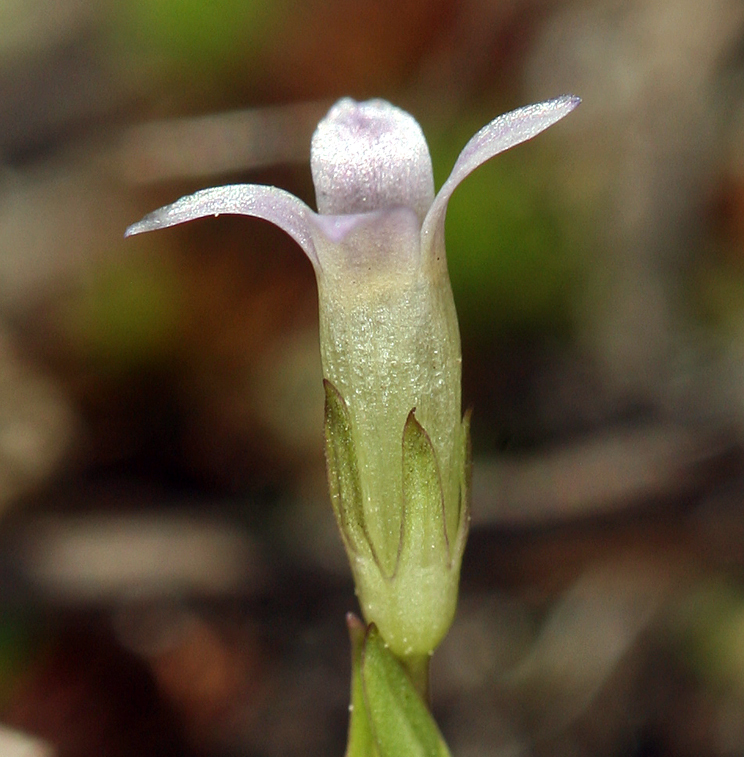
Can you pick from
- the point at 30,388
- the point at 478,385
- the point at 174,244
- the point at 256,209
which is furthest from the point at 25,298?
the point at 256,209

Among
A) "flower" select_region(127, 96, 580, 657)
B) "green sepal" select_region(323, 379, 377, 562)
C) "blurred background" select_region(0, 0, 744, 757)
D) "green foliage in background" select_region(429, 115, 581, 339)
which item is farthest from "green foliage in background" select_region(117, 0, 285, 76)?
"green sepal" select_region(323, 379, 377, 562)

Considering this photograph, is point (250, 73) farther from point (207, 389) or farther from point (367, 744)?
point (367, 744)

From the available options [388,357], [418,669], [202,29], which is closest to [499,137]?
[388,357]

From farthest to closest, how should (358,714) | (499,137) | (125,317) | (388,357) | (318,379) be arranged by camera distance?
1. (318,379)
2. (125,317)
3. (358,714)
4. (388,357)
5. (499,137)

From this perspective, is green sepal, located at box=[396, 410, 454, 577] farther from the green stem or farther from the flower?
the green stem

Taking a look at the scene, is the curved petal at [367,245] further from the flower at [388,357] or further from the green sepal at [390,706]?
the green sepal at [390,706]

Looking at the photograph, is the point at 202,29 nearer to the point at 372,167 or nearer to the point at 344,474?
the point at 372,167

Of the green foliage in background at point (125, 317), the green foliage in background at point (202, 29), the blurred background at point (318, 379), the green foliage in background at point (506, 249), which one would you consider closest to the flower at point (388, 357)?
the blurred background at point (318, 379)
